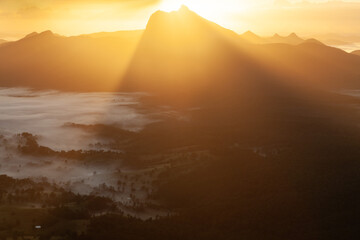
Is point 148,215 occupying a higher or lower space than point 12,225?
lower

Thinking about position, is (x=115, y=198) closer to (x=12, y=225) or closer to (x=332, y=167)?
(x=12, y=225)

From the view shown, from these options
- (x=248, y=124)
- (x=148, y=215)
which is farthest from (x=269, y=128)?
(x=148, y=215)

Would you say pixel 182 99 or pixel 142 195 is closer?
pixel 142 195

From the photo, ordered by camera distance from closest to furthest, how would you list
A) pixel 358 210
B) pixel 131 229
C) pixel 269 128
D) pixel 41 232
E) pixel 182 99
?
1. pixel 41 232
2. pixel 131 229
3. pixel 358 210
4. pixel 269 128
5. pixel 182 99

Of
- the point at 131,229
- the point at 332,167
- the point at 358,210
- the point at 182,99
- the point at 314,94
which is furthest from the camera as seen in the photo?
the point at 314,94

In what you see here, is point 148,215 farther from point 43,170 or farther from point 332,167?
point 332,167

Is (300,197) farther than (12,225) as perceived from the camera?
Yes

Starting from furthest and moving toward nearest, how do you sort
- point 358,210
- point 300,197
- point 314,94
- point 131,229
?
point 314,94 < point 300,197 < point 358,210 < point 131,229

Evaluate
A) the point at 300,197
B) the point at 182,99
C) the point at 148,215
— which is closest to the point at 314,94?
the point at 182,99

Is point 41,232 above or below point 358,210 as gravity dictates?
above
